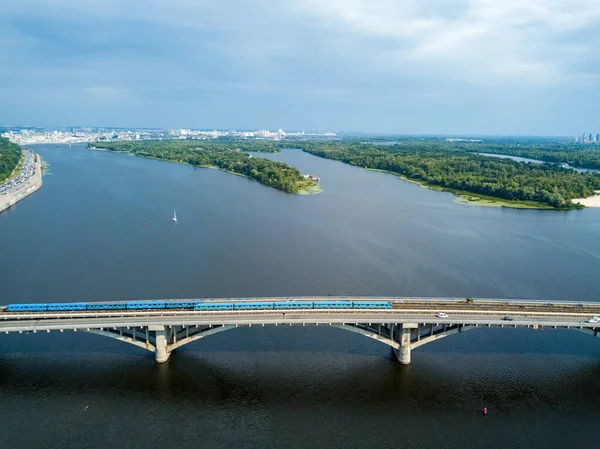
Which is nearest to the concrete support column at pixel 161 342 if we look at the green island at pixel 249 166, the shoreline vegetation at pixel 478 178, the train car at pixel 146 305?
the train car at pixel 146 305

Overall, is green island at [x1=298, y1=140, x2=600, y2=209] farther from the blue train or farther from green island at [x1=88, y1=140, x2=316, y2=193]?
the blue train

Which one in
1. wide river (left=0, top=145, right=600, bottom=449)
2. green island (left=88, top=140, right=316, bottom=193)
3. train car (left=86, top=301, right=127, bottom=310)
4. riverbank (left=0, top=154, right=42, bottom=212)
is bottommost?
wide river (left=0, top=145, right=600, bottom=449)

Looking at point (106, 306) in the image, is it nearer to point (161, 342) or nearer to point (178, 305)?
point (178, 305)

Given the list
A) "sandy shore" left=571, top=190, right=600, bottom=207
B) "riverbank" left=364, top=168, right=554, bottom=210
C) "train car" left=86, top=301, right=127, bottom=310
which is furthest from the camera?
"sandy shore" left=571, top=190, right=600, bottom=207

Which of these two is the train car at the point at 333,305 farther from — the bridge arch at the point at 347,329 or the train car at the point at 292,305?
the bridge arch at the point at 347,329

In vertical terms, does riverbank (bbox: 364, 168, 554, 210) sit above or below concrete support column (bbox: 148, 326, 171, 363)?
above

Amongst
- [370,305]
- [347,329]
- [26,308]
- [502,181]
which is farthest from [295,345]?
[502,181]

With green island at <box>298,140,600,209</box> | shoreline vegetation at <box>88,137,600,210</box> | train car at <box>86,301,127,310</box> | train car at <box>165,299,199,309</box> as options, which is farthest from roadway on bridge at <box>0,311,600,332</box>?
green island at <box>298,140,600,209</box>

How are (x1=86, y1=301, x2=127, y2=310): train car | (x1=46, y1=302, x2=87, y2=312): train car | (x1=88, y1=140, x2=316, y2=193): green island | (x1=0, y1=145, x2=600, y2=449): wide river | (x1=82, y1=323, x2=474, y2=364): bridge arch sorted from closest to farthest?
1. (x1=0, y1=145, x2=600, y2=449): wide river
2. (x1=82, y1=323, x2=474, y2=364): bridge arch
3. (x1=46, y1=302, x2=87, y2=312): train car
4. (x1=86, y1=301, x2=127, y2=310): train car
5. (x1=88, y1=140, x2=316, y2=193): green island

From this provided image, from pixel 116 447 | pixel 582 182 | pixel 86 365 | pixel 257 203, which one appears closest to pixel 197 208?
Answer: pixel 257 203
